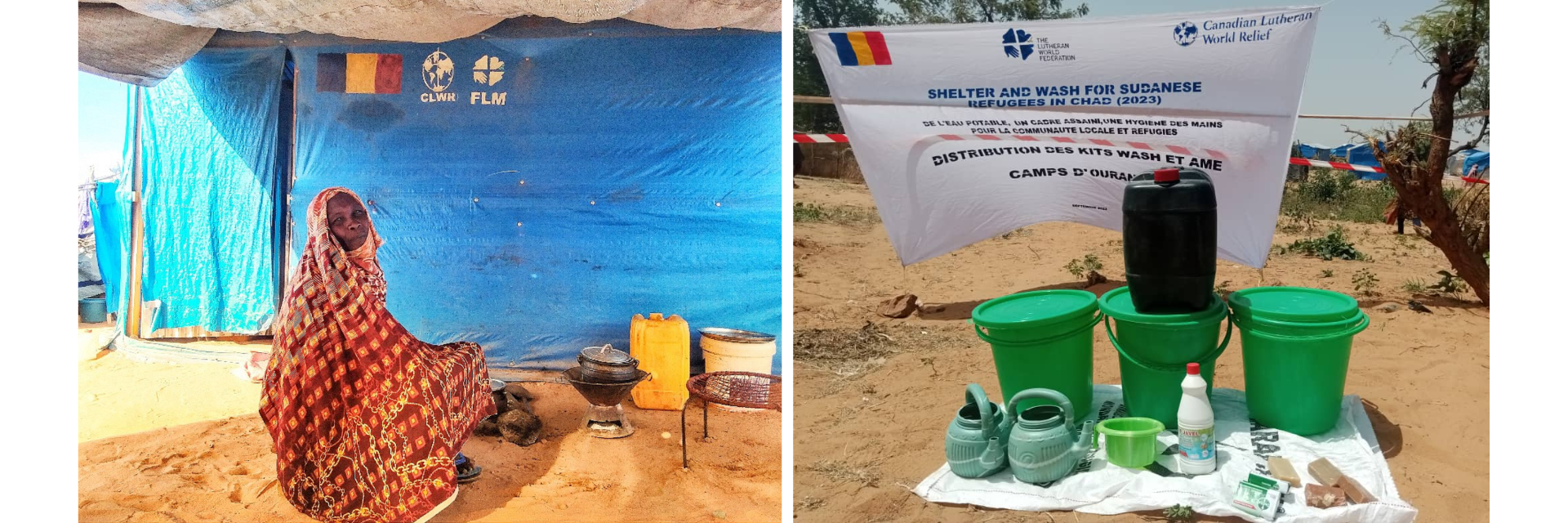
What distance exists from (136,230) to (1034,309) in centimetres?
408

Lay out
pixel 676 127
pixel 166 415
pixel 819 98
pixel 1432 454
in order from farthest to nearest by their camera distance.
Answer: pixel 819 98 < pixel 166 415 < pixel 676 127 < pixel 1432 454

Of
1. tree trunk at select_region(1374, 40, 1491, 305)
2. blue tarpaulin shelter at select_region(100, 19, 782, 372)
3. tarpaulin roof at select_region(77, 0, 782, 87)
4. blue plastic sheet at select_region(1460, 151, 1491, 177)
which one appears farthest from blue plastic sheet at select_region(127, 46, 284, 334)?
blue plastic sheet at select_region(1460, 151, 1491, 177)

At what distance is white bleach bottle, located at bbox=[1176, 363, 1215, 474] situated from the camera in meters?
3.26

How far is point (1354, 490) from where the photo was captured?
9.95 feet

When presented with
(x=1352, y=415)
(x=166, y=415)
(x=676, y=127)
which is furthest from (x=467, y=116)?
(x=1352, y=415)

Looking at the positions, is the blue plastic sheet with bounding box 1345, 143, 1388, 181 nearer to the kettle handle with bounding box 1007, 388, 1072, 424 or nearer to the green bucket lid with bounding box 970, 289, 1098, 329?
the green bucket lid with bounding box 970, 289, 1098, 329

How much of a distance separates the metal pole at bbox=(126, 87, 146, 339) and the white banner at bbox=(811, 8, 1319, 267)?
10.2 feet

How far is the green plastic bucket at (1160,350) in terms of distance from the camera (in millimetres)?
3484

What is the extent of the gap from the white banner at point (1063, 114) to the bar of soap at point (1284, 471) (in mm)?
1020

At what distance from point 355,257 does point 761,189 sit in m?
1.62

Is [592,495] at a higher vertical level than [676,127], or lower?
lower

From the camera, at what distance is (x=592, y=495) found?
3.66 metres

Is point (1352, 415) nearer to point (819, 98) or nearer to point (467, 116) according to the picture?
point (819, 98)

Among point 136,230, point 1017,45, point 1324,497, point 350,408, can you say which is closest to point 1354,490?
point 1324,497
